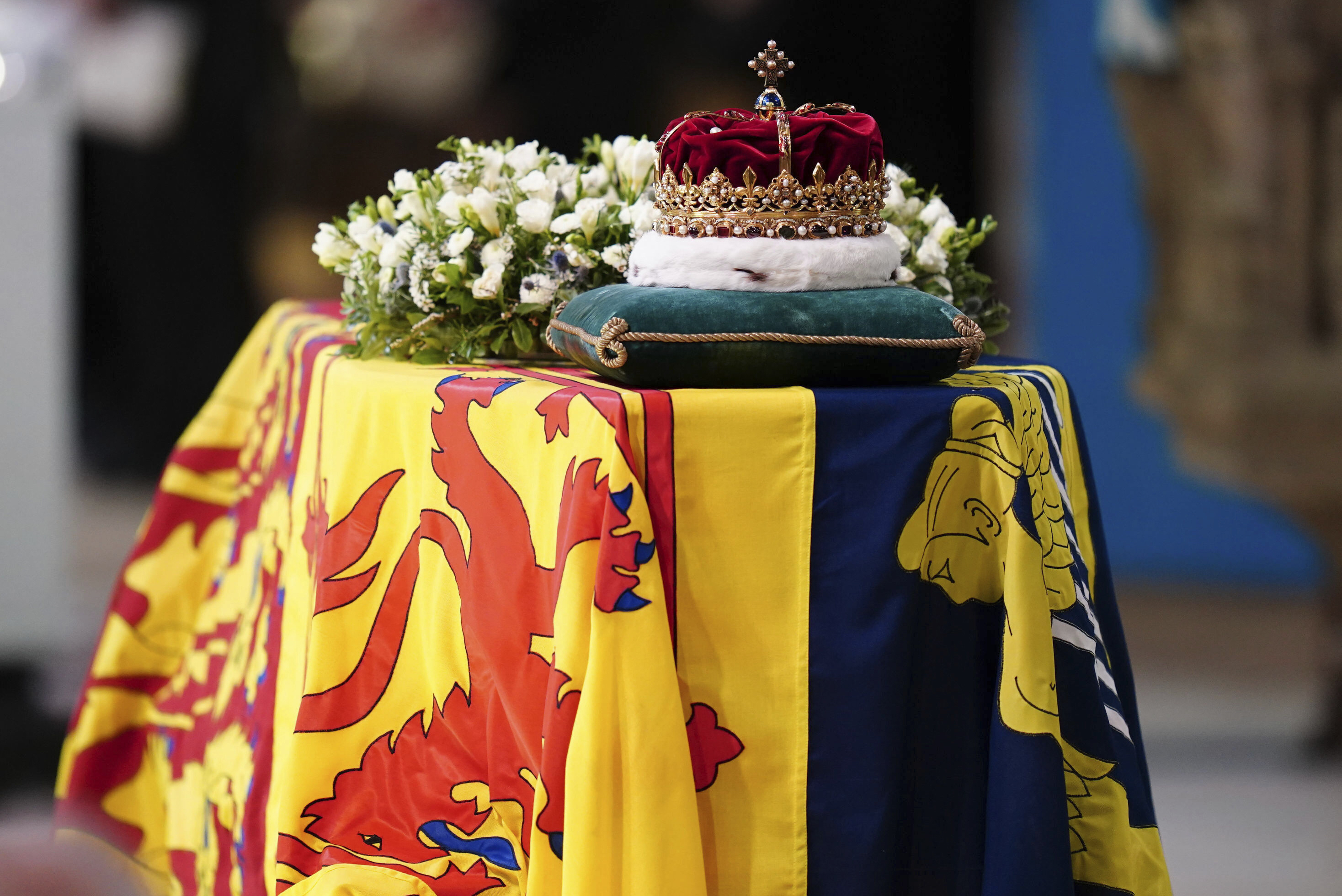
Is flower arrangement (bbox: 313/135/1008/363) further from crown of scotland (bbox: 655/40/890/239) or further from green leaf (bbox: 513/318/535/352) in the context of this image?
crown of scotland (bbox: 655/40/890/239)

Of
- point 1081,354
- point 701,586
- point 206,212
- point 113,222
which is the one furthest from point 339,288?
point 701,586

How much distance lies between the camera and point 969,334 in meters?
1.36

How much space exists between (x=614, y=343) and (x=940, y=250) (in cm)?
57

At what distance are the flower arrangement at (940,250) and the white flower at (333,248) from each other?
0.70 meters

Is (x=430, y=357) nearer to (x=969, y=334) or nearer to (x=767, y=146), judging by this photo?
(x=767, y=146)

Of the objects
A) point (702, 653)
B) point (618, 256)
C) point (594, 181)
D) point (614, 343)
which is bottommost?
point (702, 653)

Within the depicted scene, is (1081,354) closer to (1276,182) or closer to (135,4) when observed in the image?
(1276,182)

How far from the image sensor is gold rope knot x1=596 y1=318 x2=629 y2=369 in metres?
1.31

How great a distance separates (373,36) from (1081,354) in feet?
8.95

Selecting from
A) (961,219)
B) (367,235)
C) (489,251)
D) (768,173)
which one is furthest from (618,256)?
(961,219)

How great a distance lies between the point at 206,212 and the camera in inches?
210

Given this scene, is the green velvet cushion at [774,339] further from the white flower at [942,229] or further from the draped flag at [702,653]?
the white flower at [942,229]

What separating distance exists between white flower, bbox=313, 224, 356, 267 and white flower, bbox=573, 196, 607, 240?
0.38 m

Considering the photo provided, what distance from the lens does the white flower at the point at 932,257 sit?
169 cm
